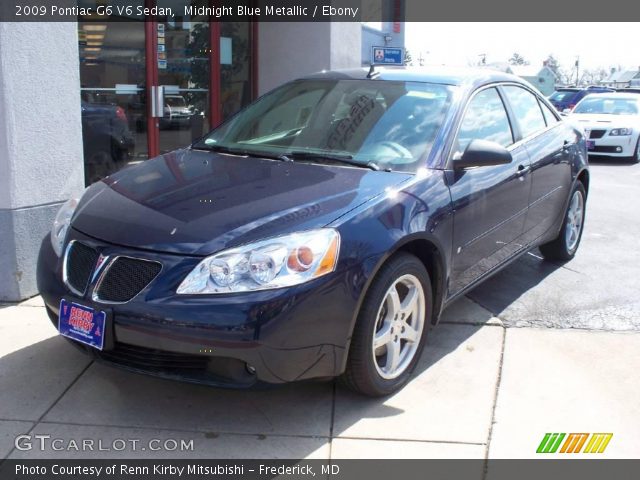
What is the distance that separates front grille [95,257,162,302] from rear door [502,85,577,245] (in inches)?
112

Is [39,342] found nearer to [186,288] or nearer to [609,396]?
[186,288]

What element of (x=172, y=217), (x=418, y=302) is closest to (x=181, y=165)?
(x=172, y=217)

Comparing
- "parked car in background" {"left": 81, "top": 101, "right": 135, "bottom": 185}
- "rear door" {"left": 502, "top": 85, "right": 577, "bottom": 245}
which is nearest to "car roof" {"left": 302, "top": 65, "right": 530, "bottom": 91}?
"rear door" {"left": 502, "top": 85, "right": 577, "bottom": 245}

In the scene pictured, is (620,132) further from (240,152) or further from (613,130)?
(240,152)

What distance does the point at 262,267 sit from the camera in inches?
120

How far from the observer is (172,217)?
333 centimetres

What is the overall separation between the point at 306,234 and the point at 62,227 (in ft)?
4.66

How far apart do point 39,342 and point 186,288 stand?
5.51ft

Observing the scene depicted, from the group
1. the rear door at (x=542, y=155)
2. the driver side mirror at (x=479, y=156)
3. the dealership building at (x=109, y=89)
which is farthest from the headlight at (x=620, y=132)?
the driver side mirror at (x=479, y=156)

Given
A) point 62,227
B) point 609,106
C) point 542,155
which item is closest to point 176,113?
point 542,155

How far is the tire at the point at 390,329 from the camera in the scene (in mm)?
3328

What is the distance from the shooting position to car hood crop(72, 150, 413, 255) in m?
3.18

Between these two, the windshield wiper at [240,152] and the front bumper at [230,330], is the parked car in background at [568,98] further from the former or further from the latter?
the front bumper at [230,330]

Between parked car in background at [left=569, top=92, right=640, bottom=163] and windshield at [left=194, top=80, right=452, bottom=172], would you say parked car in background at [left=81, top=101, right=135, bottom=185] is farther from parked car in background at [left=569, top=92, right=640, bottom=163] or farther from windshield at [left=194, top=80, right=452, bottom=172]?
parked car in background at [left=569, top=92, right=640, bottom=163]
